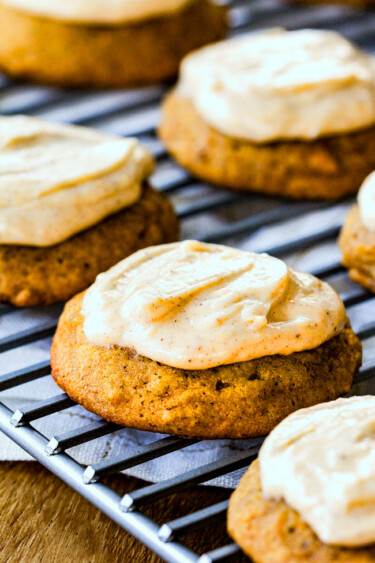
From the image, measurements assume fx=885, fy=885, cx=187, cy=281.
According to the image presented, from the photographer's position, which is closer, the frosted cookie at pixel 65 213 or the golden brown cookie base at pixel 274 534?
the golden brown cookie base at pixel 274 534

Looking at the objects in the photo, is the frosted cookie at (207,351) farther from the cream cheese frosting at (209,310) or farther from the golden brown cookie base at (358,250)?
the golden brown cookie base at (358,250)

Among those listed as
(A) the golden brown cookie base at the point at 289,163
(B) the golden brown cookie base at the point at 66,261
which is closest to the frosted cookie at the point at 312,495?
(B) the golden brown cookie base at the point at 66,261

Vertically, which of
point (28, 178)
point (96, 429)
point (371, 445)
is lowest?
point (96, 429)

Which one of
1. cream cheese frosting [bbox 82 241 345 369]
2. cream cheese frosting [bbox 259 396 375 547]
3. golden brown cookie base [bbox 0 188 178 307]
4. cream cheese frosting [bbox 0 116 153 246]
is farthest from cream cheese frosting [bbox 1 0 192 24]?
cream cheese frosting [bbox 259 396 375 547]

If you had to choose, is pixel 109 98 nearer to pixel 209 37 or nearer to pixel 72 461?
pixel 209 37

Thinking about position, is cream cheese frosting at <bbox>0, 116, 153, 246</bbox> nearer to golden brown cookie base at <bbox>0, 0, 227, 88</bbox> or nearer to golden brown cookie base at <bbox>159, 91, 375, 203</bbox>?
golden brown cookie base at <bbox>159, 91, 375, 203</bbox>

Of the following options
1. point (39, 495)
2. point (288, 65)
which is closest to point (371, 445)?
point (39, 495)
